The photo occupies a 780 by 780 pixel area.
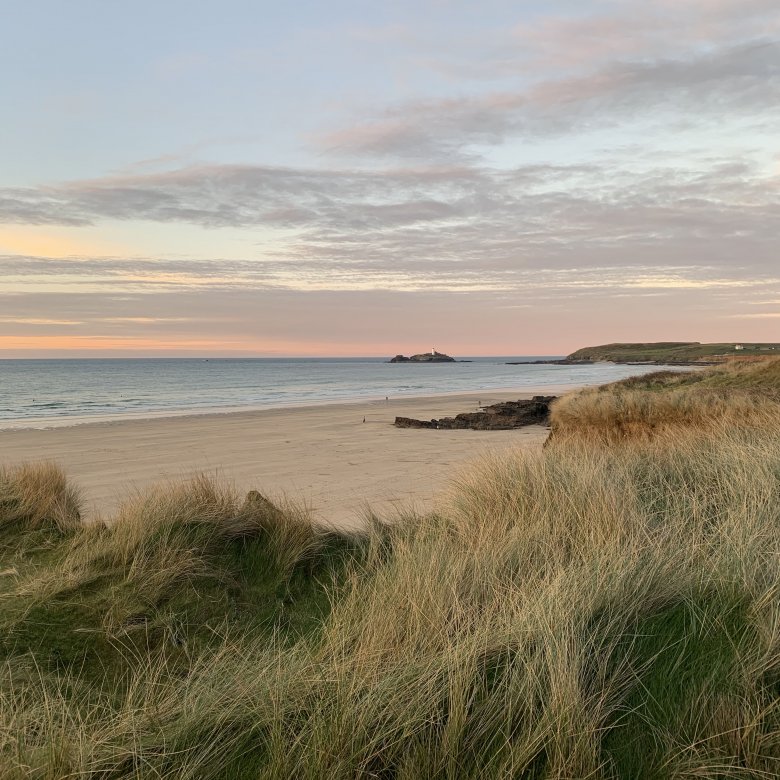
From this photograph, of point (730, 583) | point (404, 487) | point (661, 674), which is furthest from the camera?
point (404, 487)

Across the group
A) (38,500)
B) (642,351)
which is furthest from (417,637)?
(642,351)

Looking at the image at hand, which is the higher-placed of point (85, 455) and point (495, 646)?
point (495, 646)

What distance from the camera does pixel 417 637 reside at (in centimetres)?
364

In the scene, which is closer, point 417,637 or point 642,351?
point 417,637

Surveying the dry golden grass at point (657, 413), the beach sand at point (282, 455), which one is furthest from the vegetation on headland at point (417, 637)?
the dry golden grass at point (657, 413)

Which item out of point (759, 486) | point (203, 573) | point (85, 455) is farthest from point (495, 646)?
point (85, 455)

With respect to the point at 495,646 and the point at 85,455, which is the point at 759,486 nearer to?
the point at 495,646

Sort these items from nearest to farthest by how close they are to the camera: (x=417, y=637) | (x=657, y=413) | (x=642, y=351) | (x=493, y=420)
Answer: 1. (x=417, y=637)
2. (x=657, y=413)
3. (x=493, y=420)
4. (x=642, y=351)

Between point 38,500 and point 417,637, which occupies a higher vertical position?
point 417,637

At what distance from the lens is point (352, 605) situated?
4262mm

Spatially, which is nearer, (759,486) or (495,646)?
(495,646)

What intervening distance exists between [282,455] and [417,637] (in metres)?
16.0

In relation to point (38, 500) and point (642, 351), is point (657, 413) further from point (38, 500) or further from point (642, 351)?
point (642, 351)

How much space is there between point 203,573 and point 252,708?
2907mm
